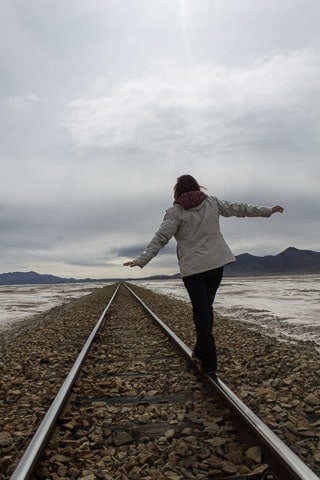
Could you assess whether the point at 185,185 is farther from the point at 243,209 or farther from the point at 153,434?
the point at 153,434

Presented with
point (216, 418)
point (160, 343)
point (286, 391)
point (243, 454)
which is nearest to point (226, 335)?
point (160, 343)

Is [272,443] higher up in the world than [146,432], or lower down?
higher up

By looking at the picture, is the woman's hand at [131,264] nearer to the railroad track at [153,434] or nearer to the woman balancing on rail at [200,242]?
the woman balancing on rail at [200,242]

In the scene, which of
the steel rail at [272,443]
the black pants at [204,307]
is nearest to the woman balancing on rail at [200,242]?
the black pants at [204,307]

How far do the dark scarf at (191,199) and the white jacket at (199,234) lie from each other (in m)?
0.04

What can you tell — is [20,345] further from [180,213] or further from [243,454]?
[243,454]

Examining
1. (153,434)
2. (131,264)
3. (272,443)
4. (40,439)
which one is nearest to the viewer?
(272,443)

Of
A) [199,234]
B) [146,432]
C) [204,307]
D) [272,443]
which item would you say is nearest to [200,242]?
[199,234]

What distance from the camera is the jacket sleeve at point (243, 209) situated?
191 inches

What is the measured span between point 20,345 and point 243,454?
7021 mm

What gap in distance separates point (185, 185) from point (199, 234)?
23.2 inches

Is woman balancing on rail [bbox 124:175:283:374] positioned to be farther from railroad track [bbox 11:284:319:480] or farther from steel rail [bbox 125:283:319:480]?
steel rail [bbox 125:283:319:480]

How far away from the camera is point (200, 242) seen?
188 inches

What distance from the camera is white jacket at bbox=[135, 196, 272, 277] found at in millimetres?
4715
